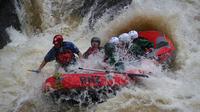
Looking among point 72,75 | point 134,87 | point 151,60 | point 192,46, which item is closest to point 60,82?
point 72,75

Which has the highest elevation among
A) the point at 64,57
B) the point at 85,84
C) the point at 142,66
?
the point at 64,57

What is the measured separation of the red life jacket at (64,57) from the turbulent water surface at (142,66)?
58 cm

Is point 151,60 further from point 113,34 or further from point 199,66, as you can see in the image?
point 113,34

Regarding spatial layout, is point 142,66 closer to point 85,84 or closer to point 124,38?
point 124,38

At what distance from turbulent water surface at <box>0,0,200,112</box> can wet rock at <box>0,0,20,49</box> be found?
0.19 m

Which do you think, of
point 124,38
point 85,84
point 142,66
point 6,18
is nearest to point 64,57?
point 85,84

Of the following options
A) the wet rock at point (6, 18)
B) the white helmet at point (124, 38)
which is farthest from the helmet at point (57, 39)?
the wet rock at point (6, 18)

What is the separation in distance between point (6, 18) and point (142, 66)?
4193mm

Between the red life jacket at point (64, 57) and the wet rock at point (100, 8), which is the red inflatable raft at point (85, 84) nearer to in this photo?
the red life jacket at point (64, 57)

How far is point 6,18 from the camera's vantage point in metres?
11.8

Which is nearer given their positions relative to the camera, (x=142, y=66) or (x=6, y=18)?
(x=142, y=66)

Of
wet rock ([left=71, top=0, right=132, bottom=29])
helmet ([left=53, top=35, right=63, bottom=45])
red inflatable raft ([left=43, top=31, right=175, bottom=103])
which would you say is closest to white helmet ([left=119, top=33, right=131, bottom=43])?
red inflatable raft ([left=43, top=31, right=175, bottom=103])

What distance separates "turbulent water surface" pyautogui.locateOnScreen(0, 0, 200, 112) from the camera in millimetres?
8886

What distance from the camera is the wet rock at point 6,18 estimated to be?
1145cm
